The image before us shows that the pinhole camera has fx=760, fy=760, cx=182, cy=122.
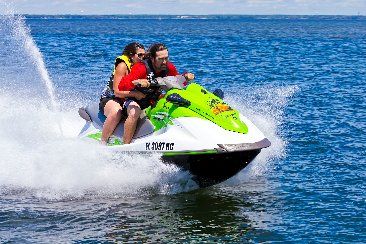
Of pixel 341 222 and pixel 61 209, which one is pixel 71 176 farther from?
pixel 341 222

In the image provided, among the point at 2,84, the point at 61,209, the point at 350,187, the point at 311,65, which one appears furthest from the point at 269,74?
the point at 61,209

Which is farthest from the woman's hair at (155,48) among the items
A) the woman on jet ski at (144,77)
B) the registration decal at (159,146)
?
the registration decal at (159,146)

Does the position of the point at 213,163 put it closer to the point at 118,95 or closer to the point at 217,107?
the point at 217,107

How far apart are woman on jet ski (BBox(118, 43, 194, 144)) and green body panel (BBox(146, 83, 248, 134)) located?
24 cm

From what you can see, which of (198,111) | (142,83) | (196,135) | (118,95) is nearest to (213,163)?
(196,135)

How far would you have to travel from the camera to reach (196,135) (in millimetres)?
9586

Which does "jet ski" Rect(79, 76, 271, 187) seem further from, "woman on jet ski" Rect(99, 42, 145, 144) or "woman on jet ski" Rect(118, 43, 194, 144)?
"woman on jet ski" Rect(99, 42, 145, 144)

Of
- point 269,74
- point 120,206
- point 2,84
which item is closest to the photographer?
point 120,206

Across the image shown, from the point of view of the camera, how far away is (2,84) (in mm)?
24406

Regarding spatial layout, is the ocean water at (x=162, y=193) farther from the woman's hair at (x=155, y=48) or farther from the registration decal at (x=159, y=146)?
the woman's hair at (x=155, y=48)

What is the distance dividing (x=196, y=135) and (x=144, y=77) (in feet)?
3.64

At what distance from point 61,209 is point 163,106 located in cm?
188

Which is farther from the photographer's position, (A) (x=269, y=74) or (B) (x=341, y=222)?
(A) (x=269, y=74)

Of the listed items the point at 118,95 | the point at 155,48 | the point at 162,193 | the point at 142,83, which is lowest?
the point at 162,193
